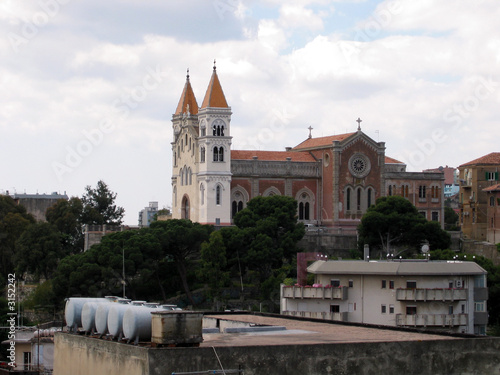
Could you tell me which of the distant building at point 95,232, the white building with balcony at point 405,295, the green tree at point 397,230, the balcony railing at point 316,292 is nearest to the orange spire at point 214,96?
the distant building at point 95,232

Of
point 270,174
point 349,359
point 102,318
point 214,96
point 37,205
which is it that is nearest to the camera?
point 349,359

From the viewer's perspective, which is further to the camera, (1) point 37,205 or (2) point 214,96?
(1) point 37,205

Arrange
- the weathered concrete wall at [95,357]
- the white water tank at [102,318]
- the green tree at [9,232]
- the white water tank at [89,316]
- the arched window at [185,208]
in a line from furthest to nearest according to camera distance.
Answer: the arched window at [185,208], the green tree at [9,232], the white water tank at [89,316], the white water tank at [102,318], the weathered concrete wall at [95,357]

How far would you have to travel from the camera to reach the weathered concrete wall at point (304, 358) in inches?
828

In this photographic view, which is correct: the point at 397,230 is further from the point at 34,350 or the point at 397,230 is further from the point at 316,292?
the point at 34,350

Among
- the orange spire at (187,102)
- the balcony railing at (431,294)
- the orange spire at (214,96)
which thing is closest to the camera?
the balcony railing at (431,294)

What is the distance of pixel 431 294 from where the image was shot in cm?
5062

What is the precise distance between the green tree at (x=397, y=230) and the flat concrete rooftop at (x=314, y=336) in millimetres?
54140

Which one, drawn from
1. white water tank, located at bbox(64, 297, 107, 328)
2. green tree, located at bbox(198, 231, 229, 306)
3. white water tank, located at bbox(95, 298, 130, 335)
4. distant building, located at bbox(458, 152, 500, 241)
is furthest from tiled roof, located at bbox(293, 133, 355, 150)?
white water tank, located at bbox(95, 298, 130, 335)

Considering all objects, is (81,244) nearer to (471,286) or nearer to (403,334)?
(471,286)

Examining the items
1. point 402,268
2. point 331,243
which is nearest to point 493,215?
point 331,243

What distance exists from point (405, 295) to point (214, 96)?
5009cm

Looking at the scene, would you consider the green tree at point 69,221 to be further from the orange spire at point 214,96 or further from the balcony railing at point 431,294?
the balcony railing at point 431,294

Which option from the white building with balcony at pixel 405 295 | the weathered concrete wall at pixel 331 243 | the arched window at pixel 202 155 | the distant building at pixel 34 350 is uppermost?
the arched window at pixel 202 155
